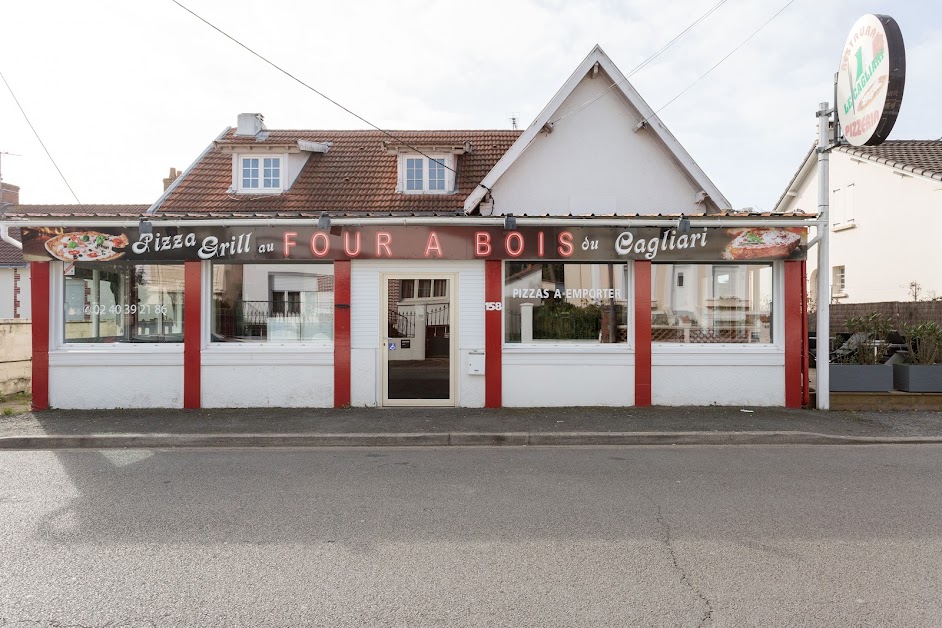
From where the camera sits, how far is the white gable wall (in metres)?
14.7

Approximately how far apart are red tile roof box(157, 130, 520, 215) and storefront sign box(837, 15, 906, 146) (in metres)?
8.29

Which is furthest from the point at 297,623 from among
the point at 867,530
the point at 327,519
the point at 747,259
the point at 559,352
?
the point at 747,259

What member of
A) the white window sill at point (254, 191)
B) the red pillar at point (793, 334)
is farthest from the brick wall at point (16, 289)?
the red pillar at point (793, 334)

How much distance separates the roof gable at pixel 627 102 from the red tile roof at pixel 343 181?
73.9 inches

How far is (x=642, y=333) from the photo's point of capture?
1074 centimetres

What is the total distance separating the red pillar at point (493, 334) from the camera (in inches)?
420

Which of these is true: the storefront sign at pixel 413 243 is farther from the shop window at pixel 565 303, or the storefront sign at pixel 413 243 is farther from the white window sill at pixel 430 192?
the white window sill at pixel 430 192

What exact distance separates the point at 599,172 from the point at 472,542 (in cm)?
1153

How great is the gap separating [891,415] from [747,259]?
3.17 metres

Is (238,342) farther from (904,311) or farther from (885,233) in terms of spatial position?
(885,233)

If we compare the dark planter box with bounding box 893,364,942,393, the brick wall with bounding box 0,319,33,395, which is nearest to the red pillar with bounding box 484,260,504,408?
the dark planter box with bounding box 893,364,942,393

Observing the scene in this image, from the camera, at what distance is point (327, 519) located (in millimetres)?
5305

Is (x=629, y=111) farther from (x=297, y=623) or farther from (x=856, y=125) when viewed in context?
(x=297, y=623)

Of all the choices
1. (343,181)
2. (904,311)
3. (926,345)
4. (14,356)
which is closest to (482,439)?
(926,345)
